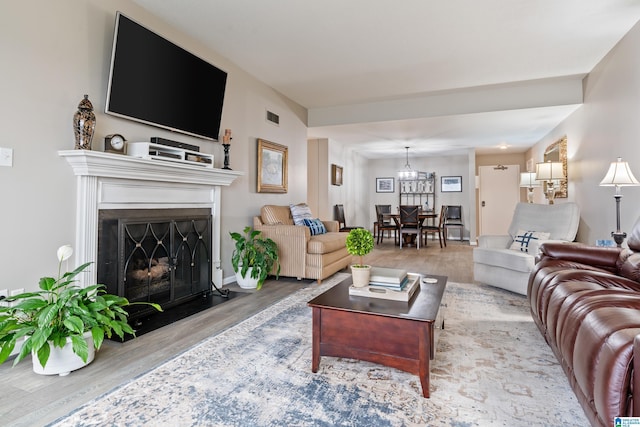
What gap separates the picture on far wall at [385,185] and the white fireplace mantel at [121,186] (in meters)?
6.93

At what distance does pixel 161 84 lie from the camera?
2898 mm

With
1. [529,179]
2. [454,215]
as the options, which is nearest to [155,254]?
[529,179]

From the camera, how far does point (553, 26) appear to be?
308cm

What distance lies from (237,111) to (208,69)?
29.9 inches

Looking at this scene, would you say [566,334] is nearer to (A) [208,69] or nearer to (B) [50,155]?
(B) [50,155]

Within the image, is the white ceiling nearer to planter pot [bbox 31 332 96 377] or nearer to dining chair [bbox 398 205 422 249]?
dining chair [bbox 398 205 422 249]

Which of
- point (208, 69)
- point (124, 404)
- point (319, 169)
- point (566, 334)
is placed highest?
point (208, 69)

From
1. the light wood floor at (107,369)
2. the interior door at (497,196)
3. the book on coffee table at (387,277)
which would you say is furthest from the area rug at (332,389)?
the interior door at (497,196)

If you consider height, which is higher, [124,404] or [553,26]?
[553,26]

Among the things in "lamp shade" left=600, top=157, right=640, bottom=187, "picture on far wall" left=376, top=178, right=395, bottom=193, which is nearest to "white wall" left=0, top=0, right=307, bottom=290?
"lamp shade" left=600, top=157, right=640, bottom=187

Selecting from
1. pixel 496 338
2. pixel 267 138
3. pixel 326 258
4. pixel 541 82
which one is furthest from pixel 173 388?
pixel 541 82

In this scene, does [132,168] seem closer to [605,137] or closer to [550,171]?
[605,137]

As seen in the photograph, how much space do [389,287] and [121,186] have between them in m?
2.15

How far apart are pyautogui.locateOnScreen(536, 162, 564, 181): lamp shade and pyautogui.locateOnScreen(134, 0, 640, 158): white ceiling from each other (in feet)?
2.62
